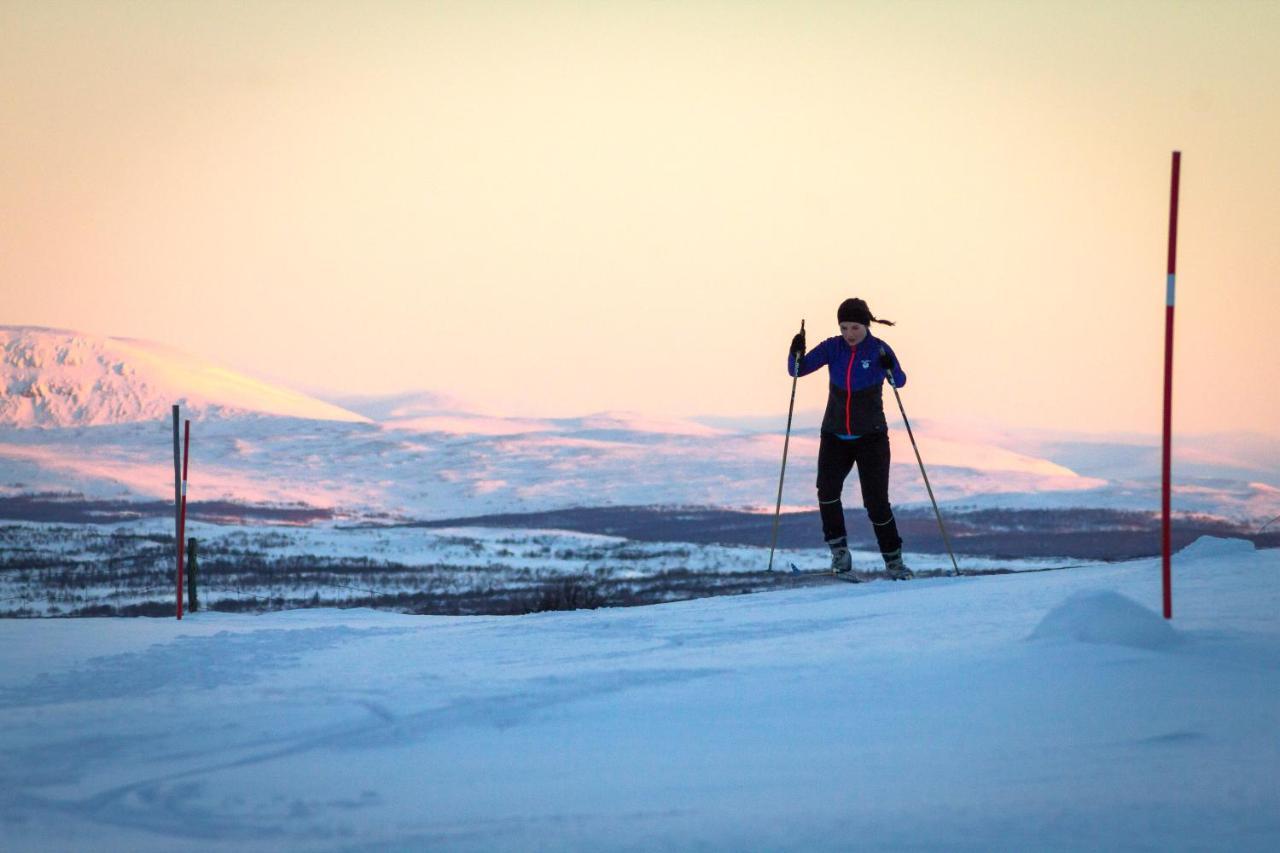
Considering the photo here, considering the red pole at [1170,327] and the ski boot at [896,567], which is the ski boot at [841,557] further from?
the red pole at [1170,327]

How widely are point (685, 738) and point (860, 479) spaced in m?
5.24

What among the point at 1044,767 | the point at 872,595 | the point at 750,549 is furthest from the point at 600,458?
the point at 1044,767

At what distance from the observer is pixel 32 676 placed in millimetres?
6281

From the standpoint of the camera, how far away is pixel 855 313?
9.72 metres

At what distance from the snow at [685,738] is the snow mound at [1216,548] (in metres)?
2.04

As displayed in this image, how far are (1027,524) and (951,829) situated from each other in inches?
1370

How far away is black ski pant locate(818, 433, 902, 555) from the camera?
9812mm

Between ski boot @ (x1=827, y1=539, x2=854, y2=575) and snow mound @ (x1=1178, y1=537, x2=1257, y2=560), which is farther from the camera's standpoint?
ski boot @ (x1=827, y1=539, x2=854, y2=575)

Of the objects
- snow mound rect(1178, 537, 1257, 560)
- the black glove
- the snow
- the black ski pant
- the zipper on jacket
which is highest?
the black glove

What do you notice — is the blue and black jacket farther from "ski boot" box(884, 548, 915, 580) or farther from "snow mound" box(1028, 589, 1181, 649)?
"snow mound" box(1028, 589, 1181, 649)

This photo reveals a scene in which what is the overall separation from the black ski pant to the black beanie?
0.77m

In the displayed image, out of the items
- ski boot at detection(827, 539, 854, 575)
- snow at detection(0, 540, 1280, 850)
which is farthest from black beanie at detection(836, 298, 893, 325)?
snow at detection(0, 540, 1280, 850)

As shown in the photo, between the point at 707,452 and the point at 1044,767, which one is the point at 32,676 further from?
the point at 707,452

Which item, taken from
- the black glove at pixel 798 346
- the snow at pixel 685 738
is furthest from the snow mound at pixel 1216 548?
the black glove at pixel 798 346
